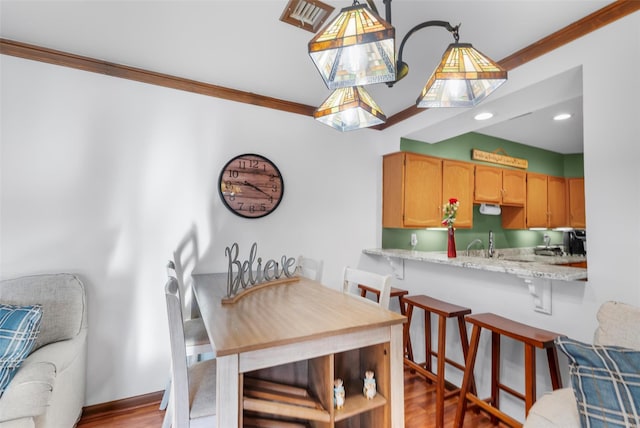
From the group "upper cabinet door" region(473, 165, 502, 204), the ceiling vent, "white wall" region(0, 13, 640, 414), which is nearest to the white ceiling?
the ceiling vent

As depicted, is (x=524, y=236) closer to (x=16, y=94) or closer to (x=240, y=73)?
(x=240, y=73)

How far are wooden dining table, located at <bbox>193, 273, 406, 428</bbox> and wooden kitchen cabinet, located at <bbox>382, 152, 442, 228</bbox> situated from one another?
1.68m

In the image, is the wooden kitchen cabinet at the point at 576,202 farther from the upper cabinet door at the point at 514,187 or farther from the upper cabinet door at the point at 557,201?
the upper cabinet door at the point at 514,187

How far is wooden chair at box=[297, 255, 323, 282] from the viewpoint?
2.27 m

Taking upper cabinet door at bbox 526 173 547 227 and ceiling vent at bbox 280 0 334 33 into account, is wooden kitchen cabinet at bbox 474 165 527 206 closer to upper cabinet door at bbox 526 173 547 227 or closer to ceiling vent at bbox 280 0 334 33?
upper cabinet door at bbox 526 173 547 227

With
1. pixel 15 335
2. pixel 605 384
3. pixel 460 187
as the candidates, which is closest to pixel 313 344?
pixel 605 384

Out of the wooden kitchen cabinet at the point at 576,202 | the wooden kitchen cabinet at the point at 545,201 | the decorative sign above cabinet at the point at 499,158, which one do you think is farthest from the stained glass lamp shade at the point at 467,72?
the wooden kitchen cabinet at the point at 576,202

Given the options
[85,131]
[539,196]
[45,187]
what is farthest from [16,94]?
[539,196]

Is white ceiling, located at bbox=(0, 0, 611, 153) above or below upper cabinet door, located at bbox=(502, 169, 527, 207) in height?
above

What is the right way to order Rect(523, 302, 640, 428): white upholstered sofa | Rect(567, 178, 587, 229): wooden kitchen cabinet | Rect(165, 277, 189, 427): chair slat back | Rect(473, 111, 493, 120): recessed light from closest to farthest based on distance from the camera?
Rect(523, 302, 640, 428): white upholstered sofa, Rect(165, 277, 189, 427): chair slat back, Rect(473, 111, 493, 120): recessed light, Rect(567, 178, 587, 229): wooden kitchen cabinet

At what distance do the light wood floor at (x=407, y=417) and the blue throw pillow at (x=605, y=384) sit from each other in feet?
4.03

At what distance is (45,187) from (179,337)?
164cm

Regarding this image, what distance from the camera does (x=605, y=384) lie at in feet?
3.14

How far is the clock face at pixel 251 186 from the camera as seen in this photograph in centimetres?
248
